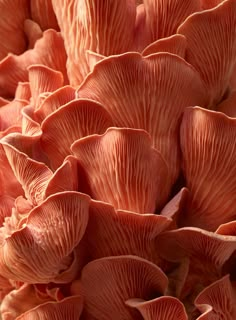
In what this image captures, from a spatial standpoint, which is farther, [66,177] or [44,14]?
[44,14]

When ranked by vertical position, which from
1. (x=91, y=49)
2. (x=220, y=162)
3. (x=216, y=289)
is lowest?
(x=216, y=289)

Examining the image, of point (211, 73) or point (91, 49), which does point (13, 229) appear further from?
point (211, 73)

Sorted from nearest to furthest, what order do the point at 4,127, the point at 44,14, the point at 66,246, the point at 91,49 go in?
1. the point at 66,246
2. the point at 91,49
3. the point at 4,127
4. the point at 44,14

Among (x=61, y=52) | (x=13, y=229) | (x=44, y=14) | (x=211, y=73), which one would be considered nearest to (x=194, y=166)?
(x=211, y=73)

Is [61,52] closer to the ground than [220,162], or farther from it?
farther from it

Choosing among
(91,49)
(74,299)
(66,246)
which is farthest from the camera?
(91,49)

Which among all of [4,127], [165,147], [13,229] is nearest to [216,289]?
[165,147]
